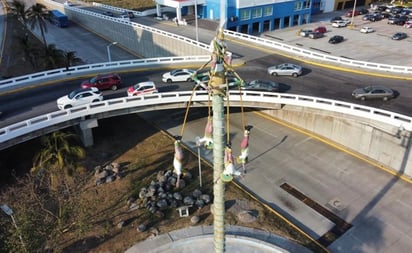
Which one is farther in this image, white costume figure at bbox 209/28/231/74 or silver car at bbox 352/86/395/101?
silver car at bbox 352/86/395/101

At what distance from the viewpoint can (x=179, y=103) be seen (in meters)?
32.4

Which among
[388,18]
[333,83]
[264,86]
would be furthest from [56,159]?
[388,18]

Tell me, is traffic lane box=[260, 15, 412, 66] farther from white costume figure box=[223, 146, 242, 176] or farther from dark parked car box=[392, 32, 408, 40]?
white costume figure box=[223, 146, 242, 176]

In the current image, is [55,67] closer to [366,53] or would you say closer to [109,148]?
[109,148]

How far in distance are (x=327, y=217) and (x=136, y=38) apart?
46.4 meters

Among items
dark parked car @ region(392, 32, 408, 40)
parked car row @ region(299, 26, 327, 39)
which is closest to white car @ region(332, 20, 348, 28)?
parked car row @ region(299, 26, 327, 39)

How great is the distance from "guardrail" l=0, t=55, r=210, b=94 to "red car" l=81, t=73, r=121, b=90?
5.47 metres

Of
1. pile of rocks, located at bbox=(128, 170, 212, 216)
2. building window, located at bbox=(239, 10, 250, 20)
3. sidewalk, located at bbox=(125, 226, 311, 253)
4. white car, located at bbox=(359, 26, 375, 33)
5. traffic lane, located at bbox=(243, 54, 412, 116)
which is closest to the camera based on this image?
sidewalk, located at bbox=(125, 226, 311, 253)

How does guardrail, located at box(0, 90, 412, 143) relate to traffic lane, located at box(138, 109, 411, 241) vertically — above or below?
above

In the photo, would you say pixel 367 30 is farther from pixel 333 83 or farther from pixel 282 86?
pixel 282 86

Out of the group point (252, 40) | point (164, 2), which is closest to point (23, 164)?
point (252, 40)

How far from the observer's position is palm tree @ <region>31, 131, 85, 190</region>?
78.0ft

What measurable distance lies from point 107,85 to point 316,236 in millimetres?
23138

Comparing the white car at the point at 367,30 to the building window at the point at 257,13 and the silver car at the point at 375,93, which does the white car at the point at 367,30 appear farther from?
the silver car at the point at 375,93
